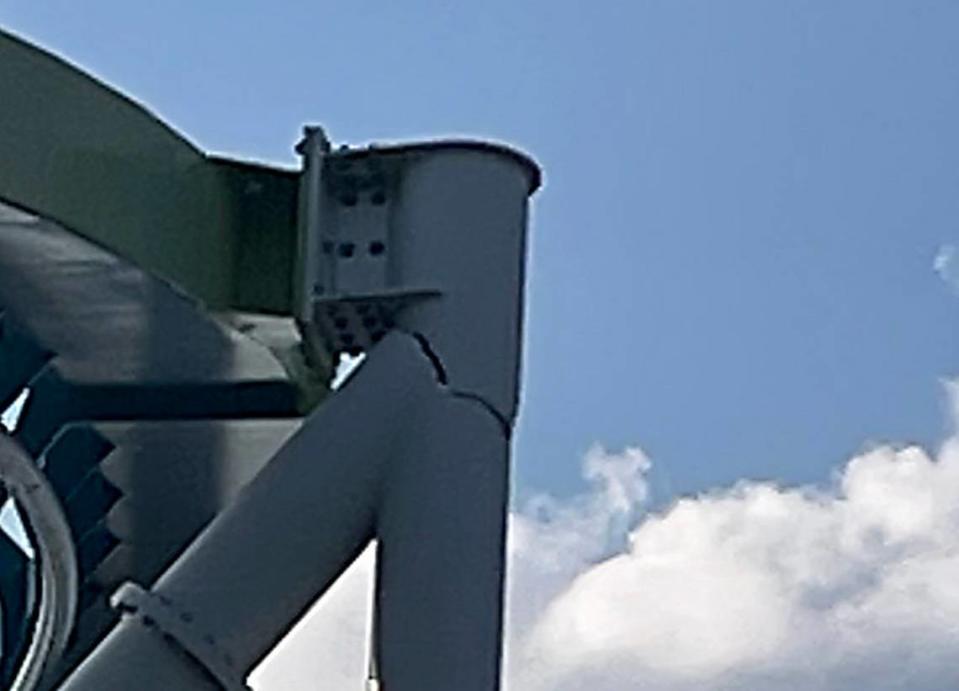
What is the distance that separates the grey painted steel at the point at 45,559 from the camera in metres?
14.4

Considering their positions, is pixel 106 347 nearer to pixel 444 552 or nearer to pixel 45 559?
pixel 45 559

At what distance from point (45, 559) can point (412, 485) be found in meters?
4.34

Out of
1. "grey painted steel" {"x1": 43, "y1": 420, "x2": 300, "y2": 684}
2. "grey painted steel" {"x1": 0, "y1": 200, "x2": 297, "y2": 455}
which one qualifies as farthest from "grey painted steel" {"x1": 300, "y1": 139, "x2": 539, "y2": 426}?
"grey painted steel" {"x1": 43, "y1": 420, "x2": 300, "y2": 684}

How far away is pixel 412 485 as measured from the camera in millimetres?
10875

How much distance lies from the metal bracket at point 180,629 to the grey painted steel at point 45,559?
3.97 metres

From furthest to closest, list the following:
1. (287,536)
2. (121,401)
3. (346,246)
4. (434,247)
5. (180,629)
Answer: (121,401) → (346,246) → (434,247) → (287,536) → (180,629)

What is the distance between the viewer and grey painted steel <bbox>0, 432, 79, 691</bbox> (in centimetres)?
1438

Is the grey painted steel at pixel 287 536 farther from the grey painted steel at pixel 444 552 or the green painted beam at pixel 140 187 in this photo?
the green painted beam at pixel 140 187

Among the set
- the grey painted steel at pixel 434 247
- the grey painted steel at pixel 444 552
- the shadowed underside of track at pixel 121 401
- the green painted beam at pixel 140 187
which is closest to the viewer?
the grey painted steel at pixel 444 552

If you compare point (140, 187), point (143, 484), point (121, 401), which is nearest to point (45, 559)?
point (143, 484)

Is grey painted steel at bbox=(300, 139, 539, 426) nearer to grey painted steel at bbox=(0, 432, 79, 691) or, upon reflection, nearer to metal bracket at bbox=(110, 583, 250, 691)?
metal bracket at bbox=(110, 583, 250, 691)

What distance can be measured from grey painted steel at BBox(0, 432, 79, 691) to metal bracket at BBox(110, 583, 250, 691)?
3.97 m

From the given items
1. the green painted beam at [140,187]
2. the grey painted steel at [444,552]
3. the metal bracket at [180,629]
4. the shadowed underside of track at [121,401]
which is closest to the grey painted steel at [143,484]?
the shadowed underside of track at [121,401]

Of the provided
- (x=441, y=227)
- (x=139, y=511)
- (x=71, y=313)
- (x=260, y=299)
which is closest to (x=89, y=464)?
(x=139, y=511)
